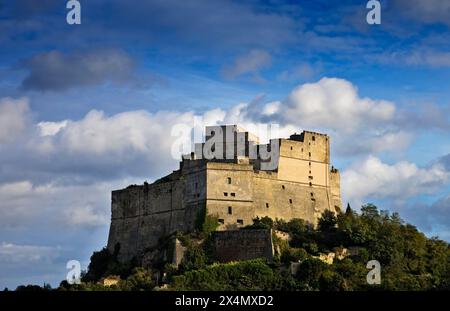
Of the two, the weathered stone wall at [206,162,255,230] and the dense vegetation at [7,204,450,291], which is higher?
the weathered stone wall at [206,162,255,230]

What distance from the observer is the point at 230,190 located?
82.6 m

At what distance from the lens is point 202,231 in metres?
81.4

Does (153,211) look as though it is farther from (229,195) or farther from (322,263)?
(322,263)

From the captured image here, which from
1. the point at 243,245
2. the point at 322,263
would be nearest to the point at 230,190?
the point at 243,245

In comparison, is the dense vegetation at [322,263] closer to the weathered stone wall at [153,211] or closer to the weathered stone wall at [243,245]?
the weathered stone wall at [243,245]

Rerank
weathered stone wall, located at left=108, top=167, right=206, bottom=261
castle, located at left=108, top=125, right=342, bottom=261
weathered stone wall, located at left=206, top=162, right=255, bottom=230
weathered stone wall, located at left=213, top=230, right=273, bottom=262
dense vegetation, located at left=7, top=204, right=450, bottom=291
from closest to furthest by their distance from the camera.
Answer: dense vegetation, located at left=7, top=204, right=450, bottom=291 < weathered stone wall, located at left=213, top=230, right=273, bottom=262 < weathered stone wall, located at left=206, top=162, right=255, bottom=230 < castle, located at left=108, top=125, right=342, bottom=261 < weathered stone wall, located at left=108, top=167, right=206, bottom=261

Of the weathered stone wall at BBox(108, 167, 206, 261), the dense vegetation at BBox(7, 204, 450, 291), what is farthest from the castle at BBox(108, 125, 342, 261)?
the dense vegetation at BBox(7, 204, 450, 291)

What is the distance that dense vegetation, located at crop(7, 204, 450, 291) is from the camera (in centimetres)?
7625

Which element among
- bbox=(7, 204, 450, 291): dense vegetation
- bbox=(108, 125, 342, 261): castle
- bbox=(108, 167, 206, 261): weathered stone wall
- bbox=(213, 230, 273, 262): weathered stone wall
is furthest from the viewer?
bbox=(108, 167, 206, 261): weathered stone wall

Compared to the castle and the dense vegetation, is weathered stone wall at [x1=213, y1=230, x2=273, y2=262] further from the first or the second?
the castle

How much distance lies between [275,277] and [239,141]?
40.6 ft

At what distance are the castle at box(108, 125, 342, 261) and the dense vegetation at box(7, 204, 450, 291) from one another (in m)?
1.29
